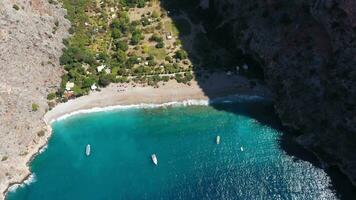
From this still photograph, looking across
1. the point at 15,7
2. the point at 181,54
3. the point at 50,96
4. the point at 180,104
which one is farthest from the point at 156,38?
the point at 15,7

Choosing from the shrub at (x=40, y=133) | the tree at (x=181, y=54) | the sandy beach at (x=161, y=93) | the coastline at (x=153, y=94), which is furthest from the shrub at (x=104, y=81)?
the shrub at (x=40, y=133)


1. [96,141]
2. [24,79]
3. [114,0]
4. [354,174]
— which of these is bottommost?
[354,174]

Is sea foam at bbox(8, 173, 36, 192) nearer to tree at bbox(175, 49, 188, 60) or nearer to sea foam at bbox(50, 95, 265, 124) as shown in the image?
sea foam at bbox(50, 95, 265, 124)

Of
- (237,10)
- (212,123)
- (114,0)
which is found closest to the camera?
(212,123)

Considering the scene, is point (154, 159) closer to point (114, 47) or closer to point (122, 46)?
point (122, 46)

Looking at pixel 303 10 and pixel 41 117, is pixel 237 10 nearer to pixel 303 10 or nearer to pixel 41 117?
pixel 303 10

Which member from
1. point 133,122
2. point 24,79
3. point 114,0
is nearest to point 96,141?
point 133,122

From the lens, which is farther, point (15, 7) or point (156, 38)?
point (156, 38)
